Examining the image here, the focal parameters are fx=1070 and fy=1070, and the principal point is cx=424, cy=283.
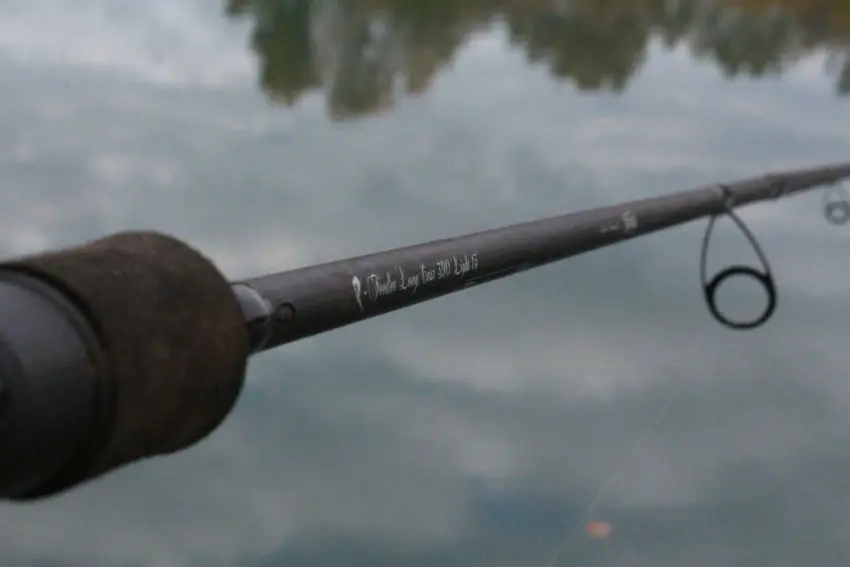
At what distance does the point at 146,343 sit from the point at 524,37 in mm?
8220

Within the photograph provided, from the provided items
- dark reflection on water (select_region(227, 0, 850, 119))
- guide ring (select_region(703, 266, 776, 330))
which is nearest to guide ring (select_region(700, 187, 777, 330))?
guide ring (select_region(703, 266, 776, 330))

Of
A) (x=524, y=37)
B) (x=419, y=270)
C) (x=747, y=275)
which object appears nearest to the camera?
(x=419, y=270)

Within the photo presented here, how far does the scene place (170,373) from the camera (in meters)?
0.52

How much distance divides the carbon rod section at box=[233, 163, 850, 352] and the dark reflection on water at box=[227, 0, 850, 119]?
6.70m

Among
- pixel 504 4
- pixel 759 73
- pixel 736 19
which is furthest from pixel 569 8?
pixel 759 73

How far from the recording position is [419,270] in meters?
0.83

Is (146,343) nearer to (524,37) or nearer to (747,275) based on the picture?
(747,275)

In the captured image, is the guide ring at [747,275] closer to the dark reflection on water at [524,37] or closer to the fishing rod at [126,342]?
the fishing rod at [126,342]

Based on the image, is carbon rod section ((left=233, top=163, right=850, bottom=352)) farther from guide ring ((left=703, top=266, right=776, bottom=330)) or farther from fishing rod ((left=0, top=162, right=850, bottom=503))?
guide ring ((left=703, top=266, right=776, bottom=330))

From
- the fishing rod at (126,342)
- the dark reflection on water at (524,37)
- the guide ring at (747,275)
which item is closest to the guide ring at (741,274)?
the guide ring at (747,275)

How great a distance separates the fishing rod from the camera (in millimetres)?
450

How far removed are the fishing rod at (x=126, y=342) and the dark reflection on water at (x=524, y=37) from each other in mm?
7214

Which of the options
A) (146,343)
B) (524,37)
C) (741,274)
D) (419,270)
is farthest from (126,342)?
(524,37)

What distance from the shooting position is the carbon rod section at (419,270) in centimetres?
66
